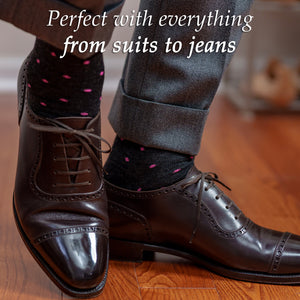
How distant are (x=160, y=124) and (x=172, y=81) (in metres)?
0.07

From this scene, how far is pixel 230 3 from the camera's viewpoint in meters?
0.74

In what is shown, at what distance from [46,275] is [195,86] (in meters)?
0.34

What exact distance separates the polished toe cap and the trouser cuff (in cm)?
17

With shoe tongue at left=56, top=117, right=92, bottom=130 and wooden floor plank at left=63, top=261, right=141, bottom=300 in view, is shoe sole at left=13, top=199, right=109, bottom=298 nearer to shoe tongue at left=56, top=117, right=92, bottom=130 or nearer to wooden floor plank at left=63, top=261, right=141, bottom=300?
wooden floor plank at left=63, top=261, right=141, bottom=300

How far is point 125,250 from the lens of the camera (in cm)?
81

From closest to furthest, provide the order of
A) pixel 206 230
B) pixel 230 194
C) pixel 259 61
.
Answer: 1. pixel 206 230
2. pixel 230 194
3. pixel 259 61

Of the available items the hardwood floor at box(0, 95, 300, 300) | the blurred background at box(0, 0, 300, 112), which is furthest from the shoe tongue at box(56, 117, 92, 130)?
the blurred background at box(0, 0, 300, 112)

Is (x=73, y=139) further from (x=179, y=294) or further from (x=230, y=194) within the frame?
(x=230, y=194)

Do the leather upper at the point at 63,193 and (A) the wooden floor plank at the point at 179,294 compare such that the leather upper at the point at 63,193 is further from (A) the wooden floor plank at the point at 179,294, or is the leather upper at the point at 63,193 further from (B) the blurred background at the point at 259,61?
(B) the blurred background at the point at 259,61

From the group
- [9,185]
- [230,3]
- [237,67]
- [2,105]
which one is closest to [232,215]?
[230,3]

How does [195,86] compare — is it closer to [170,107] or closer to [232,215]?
[170,107]

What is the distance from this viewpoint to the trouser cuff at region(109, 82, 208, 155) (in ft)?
2.57

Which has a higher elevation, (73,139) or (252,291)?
(73,139)

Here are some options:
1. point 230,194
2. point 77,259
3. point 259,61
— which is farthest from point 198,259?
point 259,61
